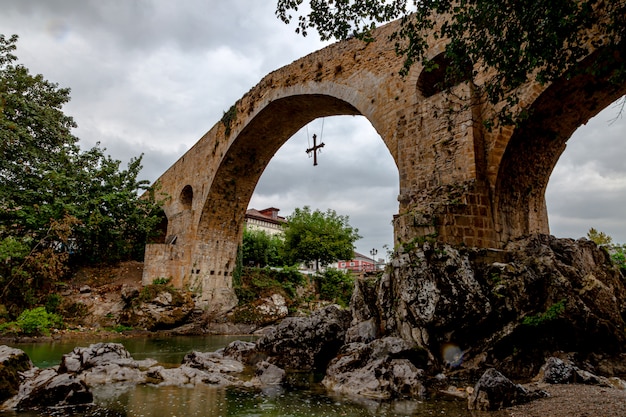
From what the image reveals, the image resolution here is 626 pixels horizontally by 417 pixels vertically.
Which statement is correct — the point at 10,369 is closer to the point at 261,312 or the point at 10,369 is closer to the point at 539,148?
the point at 539,148

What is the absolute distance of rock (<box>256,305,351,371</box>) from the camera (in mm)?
6441

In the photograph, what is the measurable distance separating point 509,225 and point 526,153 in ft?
4.14

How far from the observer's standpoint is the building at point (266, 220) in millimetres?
41625

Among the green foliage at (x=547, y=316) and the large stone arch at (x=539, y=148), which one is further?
the large stone arch at (x=539, y=148)

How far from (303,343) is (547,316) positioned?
139 inches

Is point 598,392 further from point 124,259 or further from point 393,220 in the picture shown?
point 124,259

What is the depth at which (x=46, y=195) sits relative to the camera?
42.0 feet

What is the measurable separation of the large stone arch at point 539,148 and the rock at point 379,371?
9.64 ft

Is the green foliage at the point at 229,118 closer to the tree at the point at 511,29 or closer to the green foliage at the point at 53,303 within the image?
the green foliage at the point at 53,303

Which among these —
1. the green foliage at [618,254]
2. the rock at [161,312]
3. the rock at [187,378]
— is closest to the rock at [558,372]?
the rock at [187,378]

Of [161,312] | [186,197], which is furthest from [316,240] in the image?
[161,312]

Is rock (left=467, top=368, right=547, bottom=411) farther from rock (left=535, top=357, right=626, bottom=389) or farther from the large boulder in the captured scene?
the large boulder

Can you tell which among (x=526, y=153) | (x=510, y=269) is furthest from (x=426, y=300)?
(x=526, y=153)

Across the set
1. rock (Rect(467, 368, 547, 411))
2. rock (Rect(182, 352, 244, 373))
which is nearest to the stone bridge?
rock (Rect(467, 368, 547, 411))
